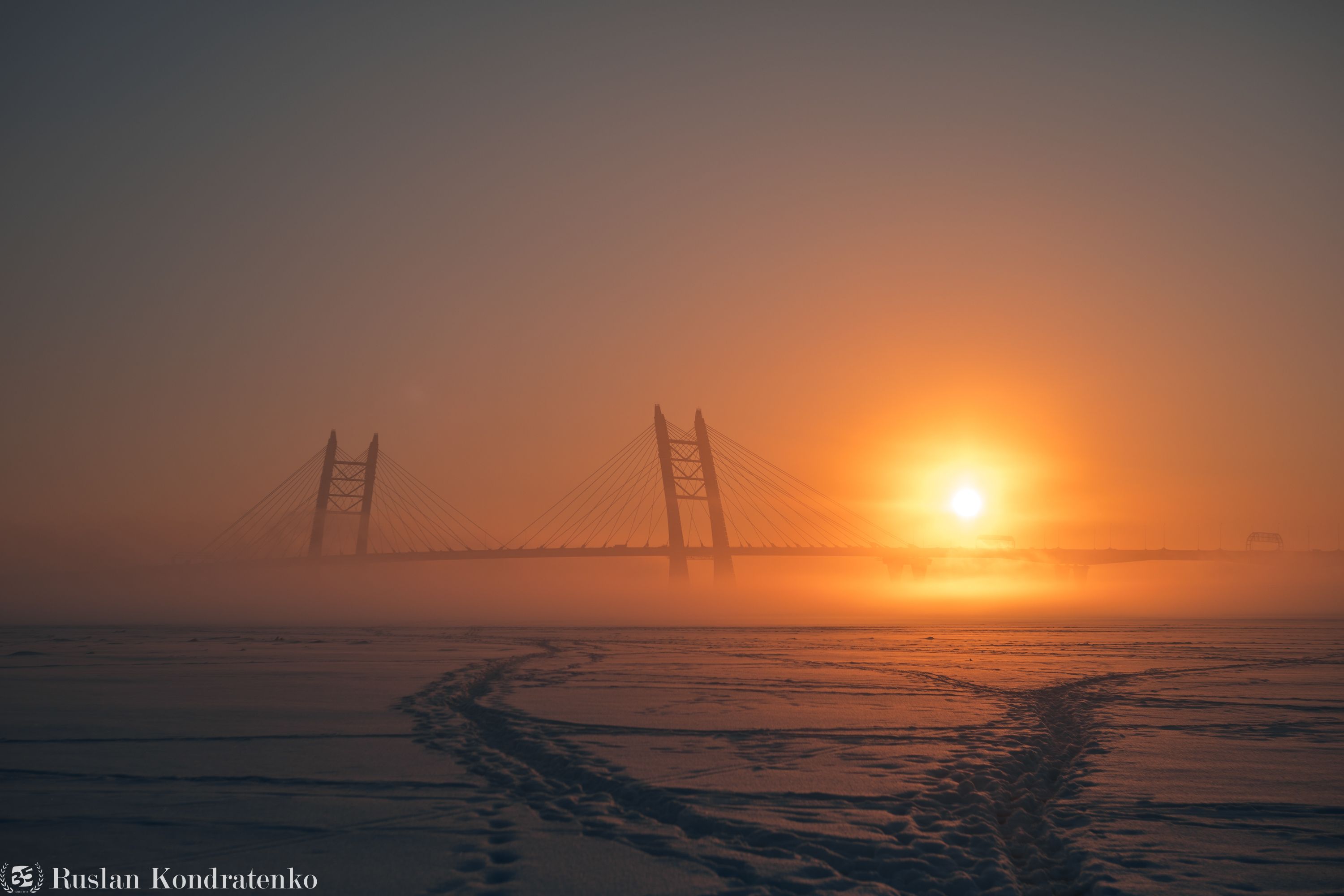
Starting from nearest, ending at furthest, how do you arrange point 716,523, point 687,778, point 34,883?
point 34,883 → point 687,778 → point 716,523

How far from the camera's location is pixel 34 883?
411 cm

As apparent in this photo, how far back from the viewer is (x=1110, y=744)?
7.49 meters

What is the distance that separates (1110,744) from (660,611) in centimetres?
2579

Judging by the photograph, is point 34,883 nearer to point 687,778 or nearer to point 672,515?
point 687,778

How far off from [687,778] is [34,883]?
12.3ft

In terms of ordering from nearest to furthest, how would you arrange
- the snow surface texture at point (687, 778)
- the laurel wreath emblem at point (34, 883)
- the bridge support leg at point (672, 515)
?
1. the laurel wreath emblem at point (34, 883)
2. the snow surface texture at point (687, 778)
3. the bridge support leg at point (672, 515)

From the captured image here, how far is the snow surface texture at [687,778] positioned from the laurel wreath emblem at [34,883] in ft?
0.34

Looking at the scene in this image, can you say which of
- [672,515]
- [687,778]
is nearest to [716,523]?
[672,515]

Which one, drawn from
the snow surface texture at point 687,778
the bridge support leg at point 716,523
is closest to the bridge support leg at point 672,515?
the bridge support leg at point 716,523

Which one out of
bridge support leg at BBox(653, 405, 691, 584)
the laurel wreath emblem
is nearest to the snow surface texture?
the laurel wreath emblem

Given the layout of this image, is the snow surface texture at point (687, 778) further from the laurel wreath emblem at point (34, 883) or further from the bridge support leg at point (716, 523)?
the bridge support leg at point (716, 523)

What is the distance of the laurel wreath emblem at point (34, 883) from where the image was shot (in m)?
4.05

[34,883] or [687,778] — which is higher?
[687,778]

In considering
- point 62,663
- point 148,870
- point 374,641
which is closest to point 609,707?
point 148,870
